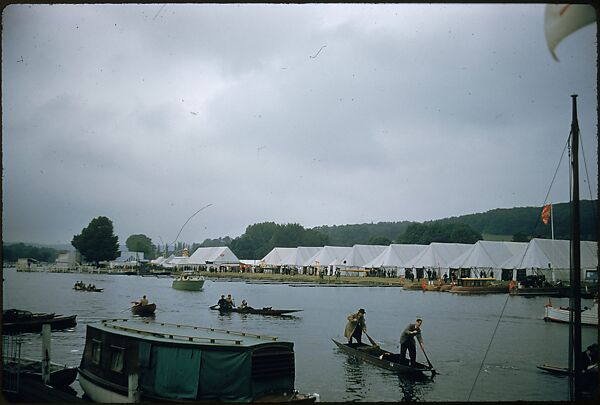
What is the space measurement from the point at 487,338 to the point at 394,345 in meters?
3.19

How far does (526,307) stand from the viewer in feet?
56.1

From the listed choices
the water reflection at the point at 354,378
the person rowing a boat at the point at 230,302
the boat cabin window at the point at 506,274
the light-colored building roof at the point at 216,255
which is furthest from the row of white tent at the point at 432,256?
the person rowing a boat at the point at 230,302

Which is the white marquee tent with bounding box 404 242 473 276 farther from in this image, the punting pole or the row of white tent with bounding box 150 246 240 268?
the punting pole

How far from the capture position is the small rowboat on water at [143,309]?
13979mm

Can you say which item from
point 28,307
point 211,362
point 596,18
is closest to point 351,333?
point 211,362

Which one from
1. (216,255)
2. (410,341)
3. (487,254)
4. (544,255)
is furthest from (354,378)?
(544,255)

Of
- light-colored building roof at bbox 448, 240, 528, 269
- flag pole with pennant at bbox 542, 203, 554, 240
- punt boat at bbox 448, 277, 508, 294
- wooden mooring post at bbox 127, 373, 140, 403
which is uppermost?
flag pole with pennant at bbox 542, 203, 554, 240

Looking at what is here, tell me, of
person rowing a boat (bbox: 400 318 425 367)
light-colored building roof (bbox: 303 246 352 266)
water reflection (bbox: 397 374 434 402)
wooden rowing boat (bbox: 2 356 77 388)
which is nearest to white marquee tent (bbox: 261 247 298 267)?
light-colored building roof (bbox: 303 246 352 266)

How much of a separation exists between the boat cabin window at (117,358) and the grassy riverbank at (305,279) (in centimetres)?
540

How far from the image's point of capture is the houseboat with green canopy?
5.75 meters

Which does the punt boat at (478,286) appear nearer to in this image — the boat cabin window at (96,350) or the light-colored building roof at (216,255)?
the light-colored building roof at (216,255)

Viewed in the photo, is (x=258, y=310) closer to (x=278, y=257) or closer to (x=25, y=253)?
(x=278, y=257)

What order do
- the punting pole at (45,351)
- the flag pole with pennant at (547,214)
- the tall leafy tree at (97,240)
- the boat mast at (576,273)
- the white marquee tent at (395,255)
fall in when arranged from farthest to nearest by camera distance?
the white marquee tent at (395,255), the tall leafy tree at (97,240), the flag pole with pennant at (547,214), the punting pole at (45,351), the boat mast at (576,273)

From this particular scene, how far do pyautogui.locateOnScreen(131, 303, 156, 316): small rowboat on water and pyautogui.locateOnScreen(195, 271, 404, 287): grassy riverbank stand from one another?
5.28 ft
